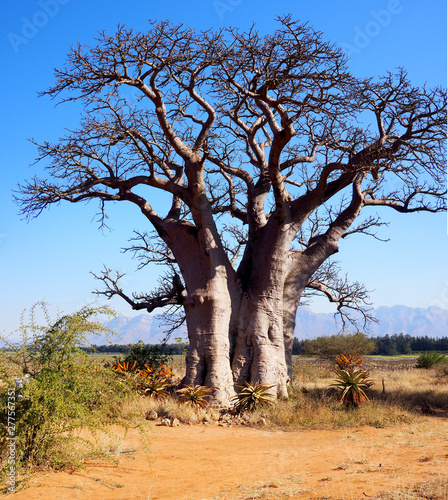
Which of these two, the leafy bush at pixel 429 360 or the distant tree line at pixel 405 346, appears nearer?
the leafy bush at pixel 429 360

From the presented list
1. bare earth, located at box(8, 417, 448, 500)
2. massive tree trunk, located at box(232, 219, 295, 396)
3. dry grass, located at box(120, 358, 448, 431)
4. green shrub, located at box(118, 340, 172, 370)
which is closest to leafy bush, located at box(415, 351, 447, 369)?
dry grass, located at box(120, 358, 448, 431)

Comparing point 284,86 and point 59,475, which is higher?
point 284,86

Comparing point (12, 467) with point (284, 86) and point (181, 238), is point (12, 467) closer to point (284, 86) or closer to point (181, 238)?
point (181, 238)

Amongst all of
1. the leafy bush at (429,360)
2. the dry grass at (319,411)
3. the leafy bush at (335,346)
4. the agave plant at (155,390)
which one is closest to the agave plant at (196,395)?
the dry grass at (319,411)

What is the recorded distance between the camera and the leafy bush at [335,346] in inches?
919

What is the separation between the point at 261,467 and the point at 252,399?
3.44 metres

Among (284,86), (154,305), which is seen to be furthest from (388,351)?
(284,86)

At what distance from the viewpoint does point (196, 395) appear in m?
9.09

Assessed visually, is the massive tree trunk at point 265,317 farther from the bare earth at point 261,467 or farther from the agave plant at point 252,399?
the bare earth at point 261,467

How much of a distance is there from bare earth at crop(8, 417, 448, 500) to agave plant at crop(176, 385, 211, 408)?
4.51 ft

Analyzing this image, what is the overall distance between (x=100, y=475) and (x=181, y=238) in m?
5.96

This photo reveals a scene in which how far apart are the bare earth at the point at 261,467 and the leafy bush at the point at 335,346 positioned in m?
15.9

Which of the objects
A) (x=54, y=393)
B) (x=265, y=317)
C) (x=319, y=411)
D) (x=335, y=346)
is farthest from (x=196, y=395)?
(x=335, y=346)

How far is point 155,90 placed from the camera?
9.50 m
